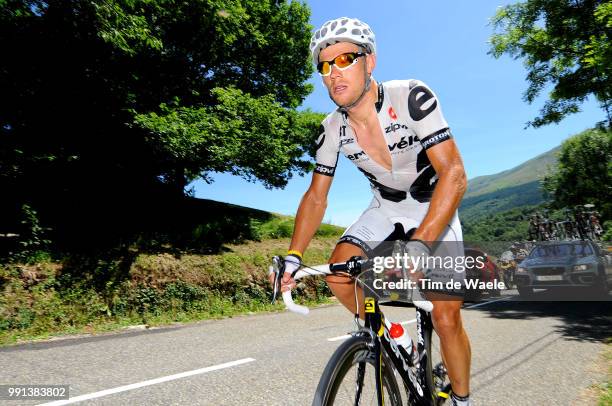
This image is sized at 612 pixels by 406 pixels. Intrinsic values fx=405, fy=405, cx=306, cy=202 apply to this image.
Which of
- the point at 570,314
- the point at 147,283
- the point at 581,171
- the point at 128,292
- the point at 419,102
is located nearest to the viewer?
the point at 419,102

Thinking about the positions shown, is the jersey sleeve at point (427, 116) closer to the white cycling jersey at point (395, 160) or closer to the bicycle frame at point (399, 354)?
the white cycling jersey at point (395, 160)

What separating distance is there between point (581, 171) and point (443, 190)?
5574 centimetres

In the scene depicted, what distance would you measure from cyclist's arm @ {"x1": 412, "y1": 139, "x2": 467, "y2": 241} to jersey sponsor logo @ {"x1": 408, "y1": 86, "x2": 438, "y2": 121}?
0.68ft

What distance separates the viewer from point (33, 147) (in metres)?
9.83

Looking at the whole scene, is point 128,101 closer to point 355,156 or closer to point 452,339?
point 355,156

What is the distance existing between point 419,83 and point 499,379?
3.82 m

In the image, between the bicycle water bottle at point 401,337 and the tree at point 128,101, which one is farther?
the tree at point 128,101

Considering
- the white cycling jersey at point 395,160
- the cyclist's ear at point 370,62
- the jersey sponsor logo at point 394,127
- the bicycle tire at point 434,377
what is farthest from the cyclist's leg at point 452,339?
the cyclist's ear at point 370,62

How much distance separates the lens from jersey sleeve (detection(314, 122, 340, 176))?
2.78m

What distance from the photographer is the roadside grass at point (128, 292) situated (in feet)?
25.8

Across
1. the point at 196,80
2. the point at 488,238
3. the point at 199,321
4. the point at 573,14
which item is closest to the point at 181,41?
the point at 196,80

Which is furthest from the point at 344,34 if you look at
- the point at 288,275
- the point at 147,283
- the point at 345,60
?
the point at 147,283

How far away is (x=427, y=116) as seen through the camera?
2277 millimetres

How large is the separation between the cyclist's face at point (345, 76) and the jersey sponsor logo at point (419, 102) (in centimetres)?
32
